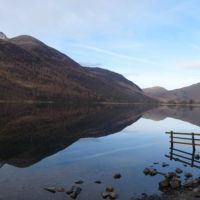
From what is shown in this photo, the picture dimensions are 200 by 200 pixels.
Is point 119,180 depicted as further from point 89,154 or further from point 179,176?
point 89,154

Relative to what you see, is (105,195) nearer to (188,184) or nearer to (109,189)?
(109,189)

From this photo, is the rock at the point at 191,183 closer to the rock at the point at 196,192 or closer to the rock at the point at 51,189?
the rock at the point at 196,192

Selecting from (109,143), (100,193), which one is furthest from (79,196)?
(109,143)

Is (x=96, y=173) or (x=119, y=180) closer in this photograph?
(x=119, y=180)

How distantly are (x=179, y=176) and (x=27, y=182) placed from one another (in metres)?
14.2

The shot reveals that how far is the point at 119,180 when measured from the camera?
3089cm

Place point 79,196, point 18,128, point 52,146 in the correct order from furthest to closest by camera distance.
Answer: point 18,128
point 52,146
point 79,196

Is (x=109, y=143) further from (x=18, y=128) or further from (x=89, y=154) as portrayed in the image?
(x=18, y=128)

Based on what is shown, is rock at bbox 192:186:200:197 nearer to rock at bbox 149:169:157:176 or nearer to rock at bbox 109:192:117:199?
rock at bbox 109:192:117:199

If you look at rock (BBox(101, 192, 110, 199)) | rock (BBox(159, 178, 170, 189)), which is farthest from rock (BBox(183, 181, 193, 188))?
rock (BBox(101, 192, 110, 199))

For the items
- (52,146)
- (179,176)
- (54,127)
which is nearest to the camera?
(179,176)

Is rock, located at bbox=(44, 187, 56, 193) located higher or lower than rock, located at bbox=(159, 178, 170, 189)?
lower

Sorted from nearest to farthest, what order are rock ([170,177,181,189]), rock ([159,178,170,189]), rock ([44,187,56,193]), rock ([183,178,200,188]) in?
rock ([44,187,56,193]), rock ([170,177,181,189]), rock ([183,178,200,188]), rock ([159,178,170,189])

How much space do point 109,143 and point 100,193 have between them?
29.6 meters
